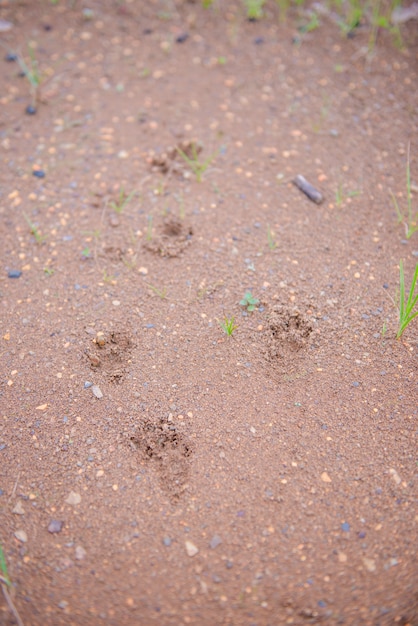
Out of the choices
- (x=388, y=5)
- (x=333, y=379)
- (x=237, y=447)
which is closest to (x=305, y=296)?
(x=333, y=379)

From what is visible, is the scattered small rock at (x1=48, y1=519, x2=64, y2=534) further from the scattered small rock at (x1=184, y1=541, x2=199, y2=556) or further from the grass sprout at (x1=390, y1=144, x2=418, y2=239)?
the grass sprout at (x1=390, y1=144, x2=418, y2=239)

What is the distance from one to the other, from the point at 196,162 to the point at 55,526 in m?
1.74

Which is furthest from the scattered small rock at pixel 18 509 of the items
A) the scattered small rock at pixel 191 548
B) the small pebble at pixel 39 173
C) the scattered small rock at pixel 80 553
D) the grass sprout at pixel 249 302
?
the small pebble at pixel 39 173

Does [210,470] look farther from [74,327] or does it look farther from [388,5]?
[388,5]

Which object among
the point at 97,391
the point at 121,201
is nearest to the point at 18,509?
the point at 97,391

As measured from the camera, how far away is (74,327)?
85.9 inches

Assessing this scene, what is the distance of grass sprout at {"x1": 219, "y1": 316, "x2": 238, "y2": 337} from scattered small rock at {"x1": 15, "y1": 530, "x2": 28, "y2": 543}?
3.32ft

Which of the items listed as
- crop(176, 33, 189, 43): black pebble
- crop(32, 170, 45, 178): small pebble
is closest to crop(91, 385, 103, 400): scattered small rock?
crop(32, 170, 45, 178): small pebble

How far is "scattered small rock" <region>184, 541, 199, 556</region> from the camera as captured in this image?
5.55 feet

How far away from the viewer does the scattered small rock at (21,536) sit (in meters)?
1.74

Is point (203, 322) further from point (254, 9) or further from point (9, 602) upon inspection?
point (254, 9)

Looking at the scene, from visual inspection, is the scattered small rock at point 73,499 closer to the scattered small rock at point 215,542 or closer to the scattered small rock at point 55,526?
the scattered small rock at point 55,526

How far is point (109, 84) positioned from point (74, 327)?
1.58 metres

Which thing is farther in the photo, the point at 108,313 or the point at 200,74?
the point at 200,74
